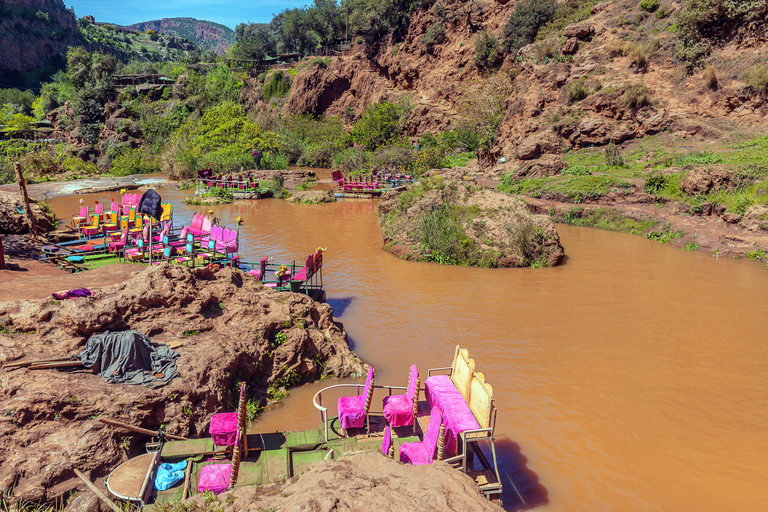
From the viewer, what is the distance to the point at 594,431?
22.4 feet

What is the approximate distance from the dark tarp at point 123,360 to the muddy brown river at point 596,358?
1734mm

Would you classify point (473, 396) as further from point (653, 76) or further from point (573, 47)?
point (573, 47)

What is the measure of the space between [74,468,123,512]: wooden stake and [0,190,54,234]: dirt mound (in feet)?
42.9

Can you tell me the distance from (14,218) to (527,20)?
40822mm

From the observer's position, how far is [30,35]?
8400cm

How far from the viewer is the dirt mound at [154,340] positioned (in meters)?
5.00

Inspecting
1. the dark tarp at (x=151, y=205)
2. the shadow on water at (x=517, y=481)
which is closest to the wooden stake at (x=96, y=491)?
the shadow on water at (x=517, y=481)

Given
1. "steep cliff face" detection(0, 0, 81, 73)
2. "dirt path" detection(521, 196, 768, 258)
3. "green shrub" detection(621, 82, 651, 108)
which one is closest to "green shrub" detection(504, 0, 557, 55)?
"green shrub" detection(621, 82, 651, 108)

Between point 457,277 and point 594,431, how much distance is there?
24.4ft

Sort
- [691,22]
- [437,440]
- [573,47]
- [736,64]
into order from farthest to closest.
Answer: [573,47]
[691,22]
[736,64]
[437,440]

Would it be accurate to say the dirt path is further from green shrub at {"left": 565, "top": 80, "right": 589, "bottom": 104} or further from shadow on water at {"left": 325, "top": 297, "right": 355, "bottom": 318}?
shadow on water at {"left": 325, "top": 297, "right": 355, "bottom": 318}

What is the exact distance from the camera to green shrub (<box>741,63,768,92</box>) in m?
23.9

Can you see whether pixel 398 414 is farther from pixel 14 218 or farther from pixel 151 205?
pixel 14 218

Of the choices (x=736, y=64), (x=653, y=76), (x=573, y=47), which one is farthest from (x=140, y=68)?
(x=736, y=64)
